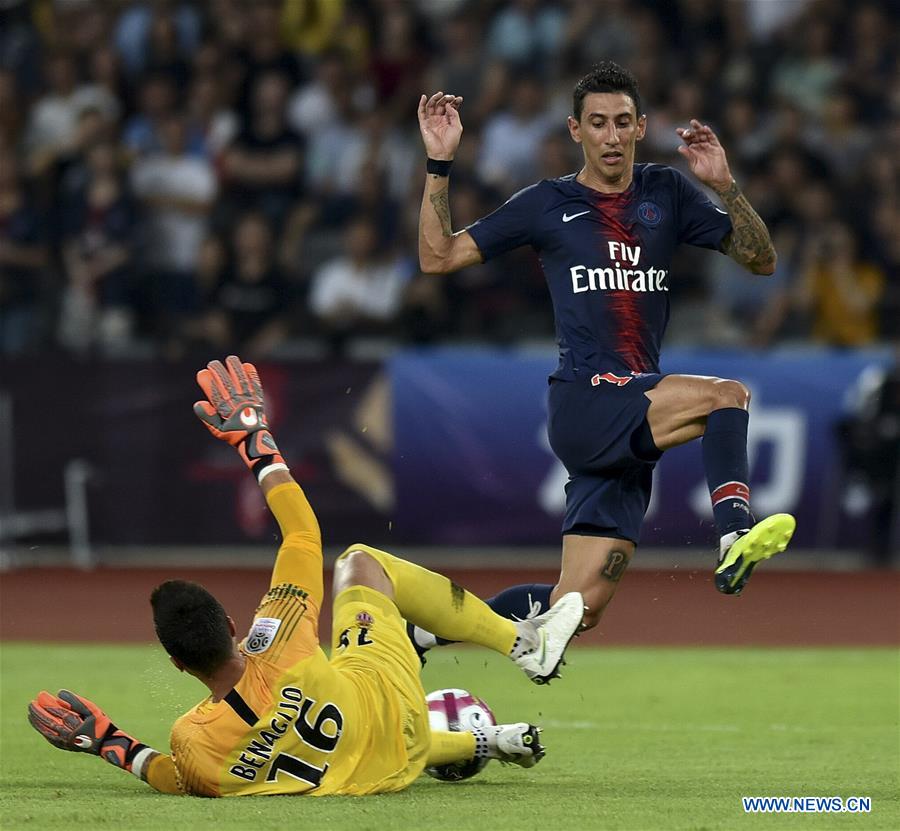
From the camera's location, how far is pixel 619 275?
7797 mm

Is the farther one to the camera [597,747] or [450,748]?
[597,747]

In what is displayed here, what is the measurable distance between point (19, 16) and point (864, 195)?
30.9 ft

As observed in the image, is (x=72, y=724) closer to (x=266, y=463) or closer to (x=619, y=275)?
(x=266, y=463)

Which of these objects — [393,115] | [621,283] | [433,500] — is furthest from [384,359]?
[621,283]

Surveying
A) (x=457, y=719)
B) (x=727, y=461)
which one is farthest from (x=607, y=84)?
(x=457, y=719)

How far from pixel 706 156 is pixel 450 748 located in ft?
8.79

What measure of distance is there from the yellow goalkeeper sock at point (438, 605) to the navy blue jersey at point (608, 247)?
129cm

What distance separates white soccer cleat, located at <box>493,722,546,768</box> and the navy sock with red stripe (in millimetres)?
1114

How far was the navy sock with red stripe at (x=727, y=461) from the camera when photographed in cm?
718

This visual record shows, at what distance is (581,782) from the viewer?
7.18 meters

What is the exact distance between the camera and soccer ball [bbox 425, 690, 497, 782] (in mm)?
7191

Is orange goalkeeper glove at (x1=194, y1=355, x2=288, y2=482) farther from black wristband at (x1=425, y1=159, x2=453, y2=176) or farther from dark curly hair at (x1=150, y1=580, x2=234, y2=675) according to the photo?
black wristband at (x1=425, y1=159, x2=453, y2=176)

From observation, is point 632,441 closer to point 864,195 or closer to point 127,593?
point 127,593

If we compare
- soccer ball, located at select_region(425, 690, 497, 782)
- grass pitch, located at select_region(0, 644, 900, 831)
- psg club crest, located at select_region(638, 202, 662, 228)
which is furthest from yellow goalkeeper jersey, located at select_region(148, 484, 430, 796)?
psg club crest, located at select_region(638, 202, 662, 228)
